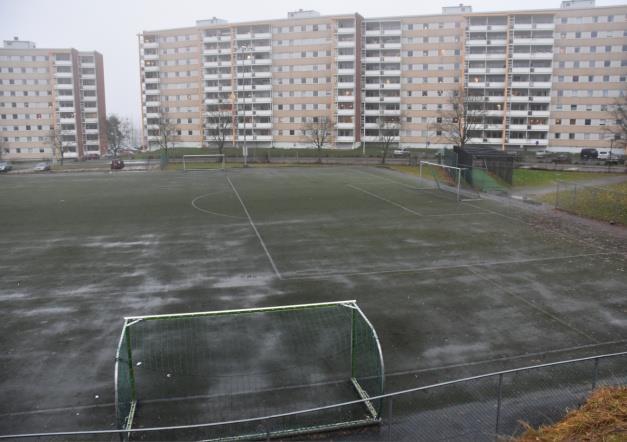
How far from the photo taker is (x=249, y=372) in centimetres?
1023

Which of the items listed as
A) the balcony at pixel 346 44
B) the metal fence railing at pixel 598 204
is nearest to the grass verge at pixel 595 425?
the metal fence railing at pixel 598 204

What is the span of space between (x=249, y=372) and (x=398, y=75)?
10607 centimetres

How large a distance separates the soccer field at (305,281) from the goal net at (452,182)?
3.31 metres

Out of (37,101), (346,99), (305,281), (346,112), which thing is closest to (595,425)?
(305,281)

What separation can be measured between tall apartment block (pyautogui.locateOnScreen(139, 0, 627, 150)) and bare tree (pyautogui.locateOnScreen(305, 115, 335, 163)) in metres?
2.22

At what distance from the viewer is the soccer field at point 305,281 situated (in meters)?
10.6

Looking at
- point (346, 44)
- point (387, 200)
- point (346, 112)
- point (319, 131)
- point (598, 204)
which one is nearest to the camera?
point (598, 204)

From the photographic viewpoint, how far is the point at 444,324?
41.6 feet

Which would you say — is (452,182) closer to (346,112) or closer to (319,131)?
(319,131)

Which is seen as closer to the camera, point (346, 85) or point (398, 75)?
point (398, 75)

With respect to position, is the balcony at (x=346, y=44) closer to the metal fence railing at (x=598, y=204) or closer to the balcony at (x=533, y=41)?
the balcony at (x=533, y=41)

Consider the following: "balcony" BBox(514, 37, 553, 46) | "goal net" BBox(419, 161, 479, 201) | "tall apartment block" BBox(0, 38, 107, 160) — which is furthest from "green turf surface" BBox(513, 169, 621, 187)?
"tall apartment block" BBox(0, 38, 107, 160)

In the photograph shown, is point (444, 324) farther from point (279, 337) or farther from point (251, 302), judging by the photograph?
point (251, 302)

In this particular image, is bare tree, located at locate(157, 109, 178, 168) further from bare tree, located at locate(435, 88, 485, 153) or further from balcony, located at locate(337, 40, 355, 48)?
bare tree, located at locate(435, 88, 485, 153)
